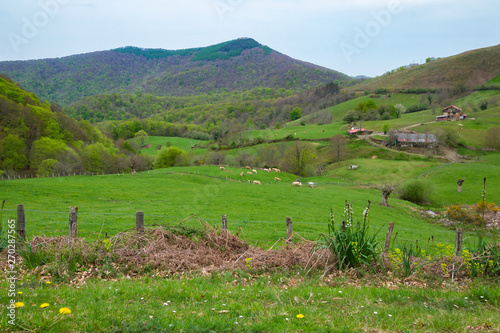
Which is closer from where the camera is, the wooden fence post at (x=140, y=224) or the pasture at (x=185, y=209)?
the wooden fence post at (x=140, y=224)

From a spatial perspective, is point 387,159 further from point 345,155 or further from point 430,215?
point 430,215

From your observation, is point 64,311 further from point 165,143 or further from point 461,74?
point 461,74

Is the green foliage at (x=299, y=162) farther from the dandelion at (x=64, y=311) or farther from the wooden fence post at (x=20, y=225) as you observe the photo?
Answer: the dandelion at (x=64, y=311)

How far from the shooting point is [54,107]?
100375 mm

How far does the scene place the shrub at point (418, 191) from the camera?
4466cm

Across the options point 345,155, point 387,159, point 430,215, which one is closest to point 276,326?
point 430,215

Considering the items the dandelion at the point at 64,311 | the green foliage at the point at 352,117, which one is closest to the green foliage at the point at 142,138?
the green foliage at the point at 352,117

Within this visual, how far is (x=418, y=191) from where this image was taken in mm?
44625

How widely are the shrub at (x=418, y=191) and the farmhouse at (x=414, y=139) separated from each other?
51.1 m

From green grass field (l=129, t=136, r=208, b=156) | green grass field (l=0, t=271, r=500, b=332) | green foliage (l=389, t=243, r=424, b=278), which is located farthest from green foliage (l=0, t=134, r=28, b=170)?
green foliage (l=389, t=243, r=424, b=278)

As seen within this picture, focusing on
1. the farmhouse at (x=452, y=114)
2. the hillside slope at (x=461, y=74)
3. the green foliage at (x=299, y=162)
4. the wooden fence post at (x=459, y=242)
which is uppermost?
the hillside slope at (x=461, y=74)

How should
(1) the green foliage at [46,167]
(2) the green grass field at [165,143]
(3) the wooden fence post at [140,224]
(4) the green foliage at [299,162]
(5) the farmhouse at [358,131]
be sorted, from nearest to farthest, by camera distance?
(3) the wooden fence post at [140,224], (1) the green foliage at [46,167], (4) the green foliage at [299,162], (5) the farmhouse at [358,131], (2) the green grass field at [165,143]

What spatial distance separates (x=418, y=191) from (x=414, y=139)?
54225mm

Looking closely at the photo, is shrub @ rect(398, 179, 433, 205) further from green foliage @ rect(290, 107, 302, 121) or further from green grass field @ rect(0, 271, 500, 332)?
green foliage @ rect(290, 107, 302, 121)
